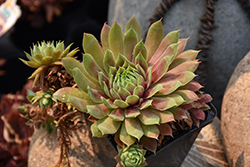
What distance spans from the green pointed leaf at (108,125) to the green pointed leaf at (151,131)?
0.06 meters

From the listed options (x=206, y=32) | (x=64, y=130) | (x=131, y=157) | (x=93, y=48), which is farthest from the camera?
(x=206, y=32)

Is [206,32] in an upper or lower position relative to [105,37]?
lower

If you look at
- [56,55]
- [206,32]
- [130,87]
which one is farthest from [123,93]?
[206,32]

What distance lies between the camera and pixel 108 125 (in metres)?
0.58

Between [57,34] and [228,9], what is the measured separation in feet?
3.34

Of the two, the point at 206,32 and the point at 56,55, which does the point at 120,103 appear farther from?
the point at 206,32

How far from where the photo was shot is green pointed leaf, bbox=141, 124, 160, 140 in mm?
571

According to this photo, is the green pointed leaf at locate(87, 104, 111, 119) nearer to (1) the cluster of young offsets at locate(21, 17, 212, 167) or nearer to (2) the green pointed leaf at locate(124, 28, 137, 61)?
(1) the cluster of young offsets at locate(21, 17, 212, 167)

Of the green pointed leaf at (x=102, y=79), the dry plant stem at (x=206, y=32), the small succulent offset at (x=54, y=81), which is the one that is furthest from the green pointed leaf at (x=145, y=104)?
the dry plant stem at (x=206, y=32)

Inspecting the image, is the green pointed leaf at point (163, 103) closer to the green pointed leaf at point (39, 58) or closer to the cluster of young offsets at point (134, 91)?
the cluster of young offsets at point (134, 91)

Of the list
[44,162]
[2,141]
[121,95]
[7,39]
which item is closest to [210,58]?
[121,95]

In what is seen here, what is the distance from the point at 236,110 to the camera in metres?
0.80

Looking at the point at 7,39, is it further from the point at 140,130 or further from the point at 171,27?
the point at 140,130

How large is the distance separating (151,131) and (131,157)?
0.07m
